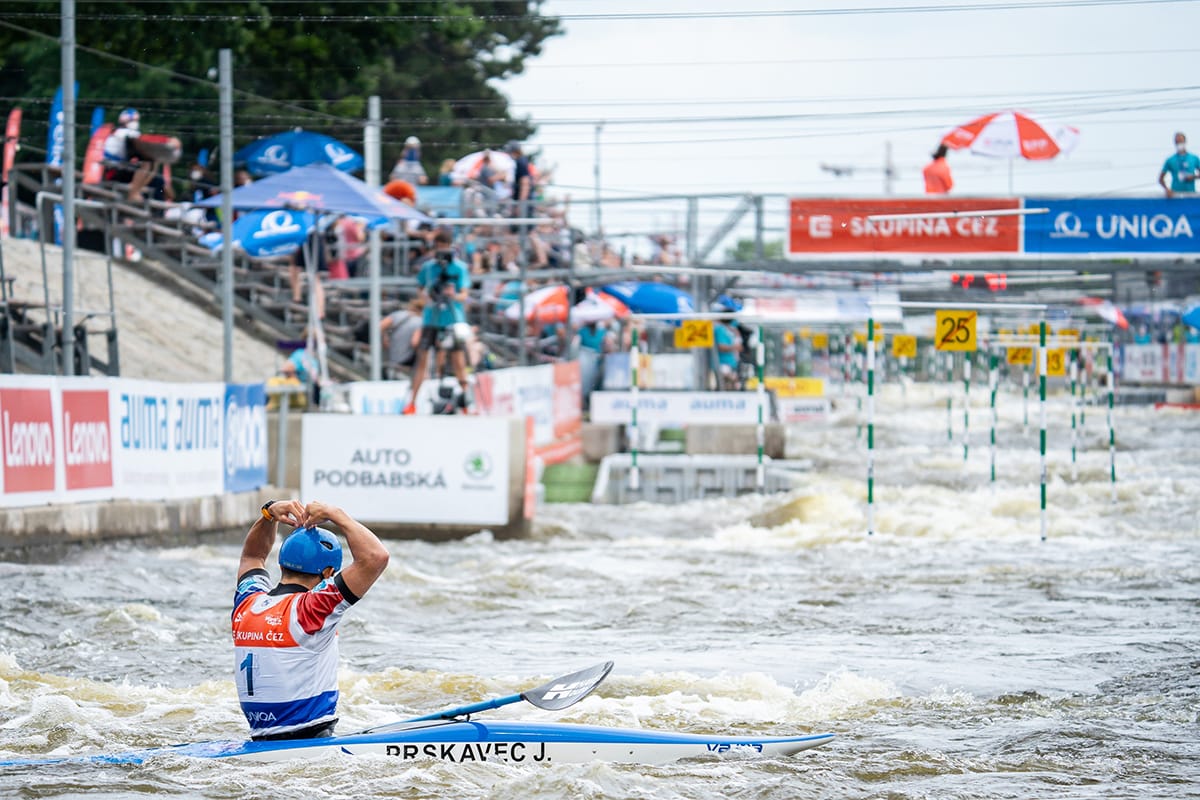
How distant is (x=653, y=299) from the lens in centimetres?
3109

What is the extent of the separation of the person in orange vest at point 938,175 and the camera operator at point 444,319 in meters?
10.4

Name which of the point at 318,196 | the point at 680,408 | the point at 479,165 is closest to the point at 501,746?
the point at 318,196

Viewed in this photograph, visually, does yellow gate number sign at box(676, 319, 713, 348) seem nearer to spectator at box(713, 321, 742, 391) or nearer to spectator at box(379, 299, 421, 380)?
spectator at box(379, 299, 421, 380)

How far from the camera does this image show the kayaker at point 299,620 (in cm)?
727

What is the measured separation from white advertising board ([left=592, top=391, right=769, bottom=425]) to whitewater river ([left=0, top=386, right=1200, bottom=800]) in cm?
636

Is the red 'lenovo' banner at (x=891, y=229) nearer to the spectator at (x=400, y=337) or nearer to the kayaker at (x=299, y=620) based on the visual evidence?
the spectator at (x=400, y=337)

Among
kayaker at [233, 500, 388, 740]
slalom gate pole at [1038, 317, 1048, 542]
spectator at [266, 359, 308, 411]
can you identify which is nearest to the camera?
kayaker at [233, 500, 388, 740]

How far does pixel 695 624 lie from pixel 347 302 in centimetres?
1778

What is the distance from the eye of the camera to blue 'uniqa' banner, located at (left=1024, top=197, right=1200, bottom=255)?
1075 inches

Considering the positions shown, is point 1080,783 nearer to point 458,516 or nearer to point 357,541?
point 357,541

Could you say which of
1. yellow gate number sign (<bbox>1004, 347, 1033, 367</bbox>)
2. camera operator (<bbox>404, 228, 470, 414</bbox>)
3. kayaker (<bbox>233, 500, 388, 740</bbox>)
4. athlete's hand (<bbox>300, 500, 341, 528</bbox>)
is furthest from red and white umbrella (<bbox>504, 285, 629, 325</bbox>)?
athlete's hand (<bbox>300, 500, 341, 528</bbox>)

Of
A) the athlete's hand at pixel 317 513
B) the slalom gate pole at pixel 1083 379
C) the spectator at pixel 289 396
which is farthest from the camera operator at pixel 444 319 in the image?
the slalom gate pole at pixel 1083 379

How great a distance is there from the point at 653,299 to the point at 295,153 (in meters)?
8.83

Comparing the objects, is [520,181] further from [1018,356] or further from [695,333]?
[1018,356]
